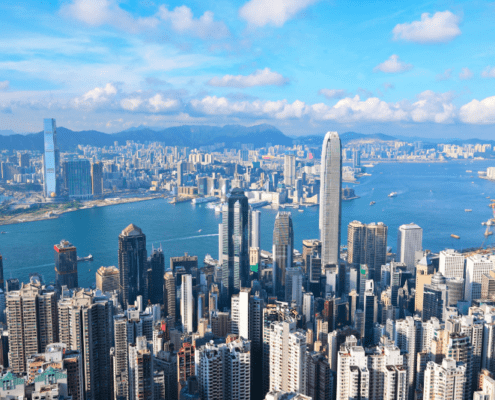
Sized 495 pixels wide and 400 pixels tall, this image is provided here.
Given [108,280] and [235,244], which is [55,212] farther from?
[235,244]

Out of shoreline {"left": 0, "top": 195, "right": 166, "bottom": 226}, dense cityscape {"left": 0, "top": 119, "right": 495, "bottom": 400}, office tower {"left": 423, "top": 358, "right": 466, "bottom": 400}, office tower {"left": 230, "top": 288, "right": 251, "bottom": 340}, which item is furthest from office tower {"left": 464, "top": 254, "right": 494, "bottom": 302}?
shoreline {"left": 0, "top": 195, "right": 166, "bottom": 226}

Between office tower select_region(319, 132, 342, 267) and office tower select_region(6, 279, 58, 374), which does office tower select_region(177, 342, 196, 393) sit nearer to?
office tower select_region(6, 279, 58, 374)

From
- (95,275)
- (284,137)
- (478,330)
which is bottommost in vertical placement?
(95,275)

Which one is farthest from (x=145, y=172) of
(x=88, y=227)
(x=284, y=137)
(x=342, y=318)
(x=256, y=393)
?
(x=256, y=393)

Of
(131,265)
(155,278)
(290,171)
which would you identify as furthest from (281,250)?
(290,171)

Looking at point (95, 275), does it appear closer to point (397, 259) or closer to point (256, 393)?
point (256, 393)

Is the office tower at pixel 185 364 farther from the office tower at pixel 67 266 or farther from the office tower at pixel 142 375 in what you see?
the office tower at pixel 67 266
